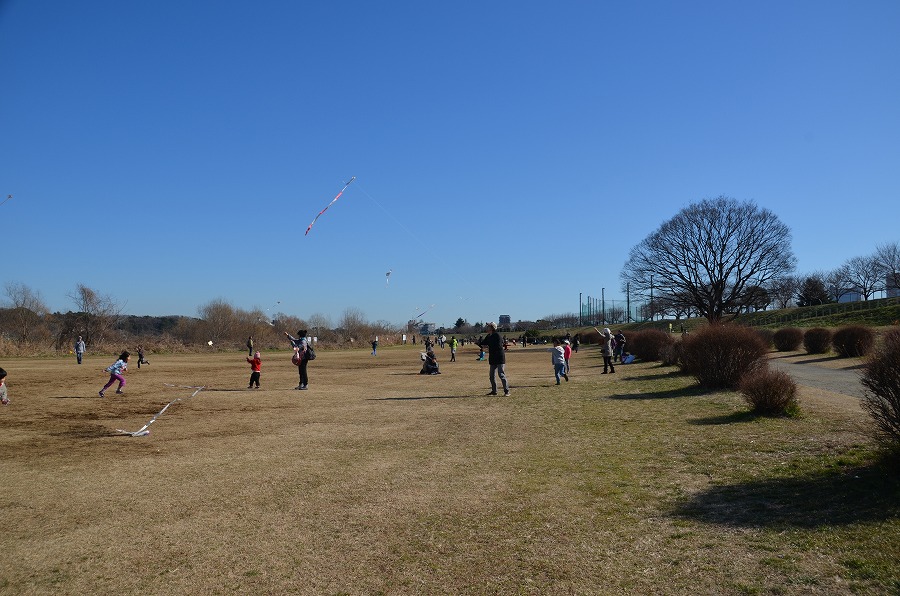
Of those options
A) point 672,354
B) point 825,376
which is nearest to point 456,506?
point 825,376

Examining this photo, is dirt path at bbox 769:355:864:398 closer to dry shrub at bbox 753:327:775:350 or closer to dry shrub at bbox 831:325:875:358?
dry shrub at bbox 831:325:875:358

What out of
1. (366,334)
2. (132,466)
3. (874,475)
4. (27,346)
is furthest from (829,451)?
(366,334)

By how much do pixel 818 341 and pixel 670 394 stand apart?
2144cm

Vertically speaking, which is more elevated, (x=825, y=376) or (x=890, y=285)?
(x=890, y=285)

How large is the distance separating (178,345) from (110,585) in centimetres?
6805

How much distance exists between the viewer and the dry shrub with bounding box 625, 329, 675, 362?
30109 mm

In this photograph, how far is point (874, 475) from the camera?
620 centimetres

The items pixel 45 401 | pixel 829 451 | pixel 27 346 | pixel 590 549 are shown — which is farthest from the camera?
pixel 27 346

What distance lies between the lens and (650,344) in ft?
104

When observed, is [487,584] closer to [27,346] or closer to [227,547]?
[227,547]

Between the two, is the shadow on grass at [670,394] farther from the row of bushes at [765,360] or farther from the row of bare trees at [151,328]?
the row of bare trees at [151,328]

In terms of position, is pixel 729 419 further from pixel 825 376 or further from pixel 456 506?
pixel 825 376

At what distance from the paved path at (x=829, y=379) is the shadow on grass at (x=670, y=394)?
10.1ft

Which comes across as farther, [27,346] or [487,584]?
[27,346]
